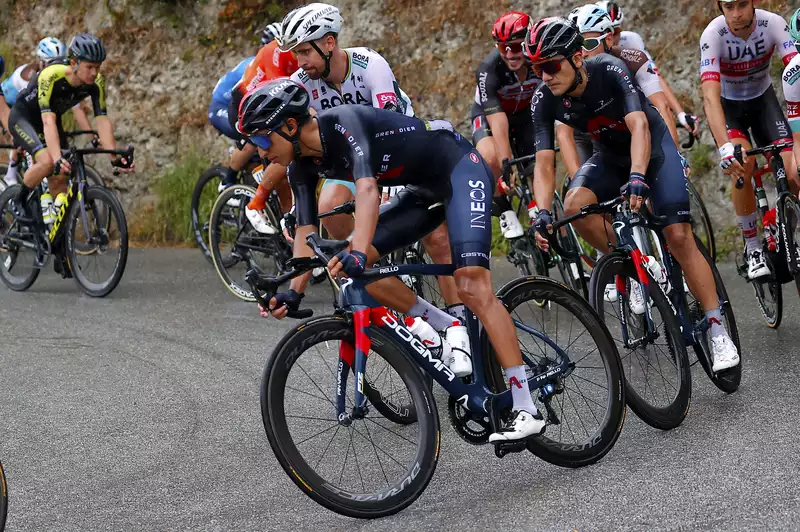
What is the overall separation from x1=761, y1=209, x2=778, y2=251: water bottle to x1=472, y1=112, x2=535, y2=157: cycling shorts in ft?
7.26

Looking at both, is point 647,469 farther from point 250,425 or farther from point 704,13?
point 704,13

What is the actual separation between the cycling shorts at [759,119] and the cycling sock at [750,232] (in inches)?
26.0

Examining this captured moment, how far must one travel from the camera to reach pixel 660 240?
6.34m

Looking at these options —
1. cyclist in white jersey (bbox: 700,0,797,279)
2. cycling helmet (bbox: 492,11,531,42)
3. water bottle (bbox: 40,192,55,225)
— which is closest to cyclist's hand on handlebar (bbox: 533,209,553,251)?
cyclist in white jersey (bbox: 700,0,797,279)

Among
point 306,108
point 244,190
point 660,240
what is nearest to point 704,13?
point 244,190

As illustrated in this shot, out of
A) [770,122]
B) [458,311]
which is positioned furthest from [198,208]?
[458,311]

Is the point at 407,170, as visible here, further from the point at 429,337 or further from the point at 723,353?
the point at 723,353

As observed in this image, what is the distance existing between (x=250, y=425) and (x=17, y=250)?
230 inches

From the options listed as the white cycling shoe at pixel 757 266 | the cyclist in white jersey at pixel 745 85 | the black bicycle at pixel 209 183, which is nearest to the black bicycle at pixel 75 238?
the black bicycle at pixel 209 183

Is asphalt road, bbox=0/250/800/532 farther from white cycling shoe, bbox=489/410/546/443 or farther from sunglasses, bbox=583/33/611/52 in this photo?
sunglasses, bbox=583/33/611/52

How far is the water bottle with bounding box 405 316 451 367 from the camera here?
16.1 feet

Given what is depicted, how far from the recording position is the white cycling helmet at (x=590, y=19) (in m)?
8.02

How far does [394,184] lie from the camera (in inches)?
211

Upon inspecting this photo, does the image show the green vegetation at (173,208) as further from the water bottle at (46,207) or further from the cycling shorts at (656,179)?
the cycling shorts at (656,179)
